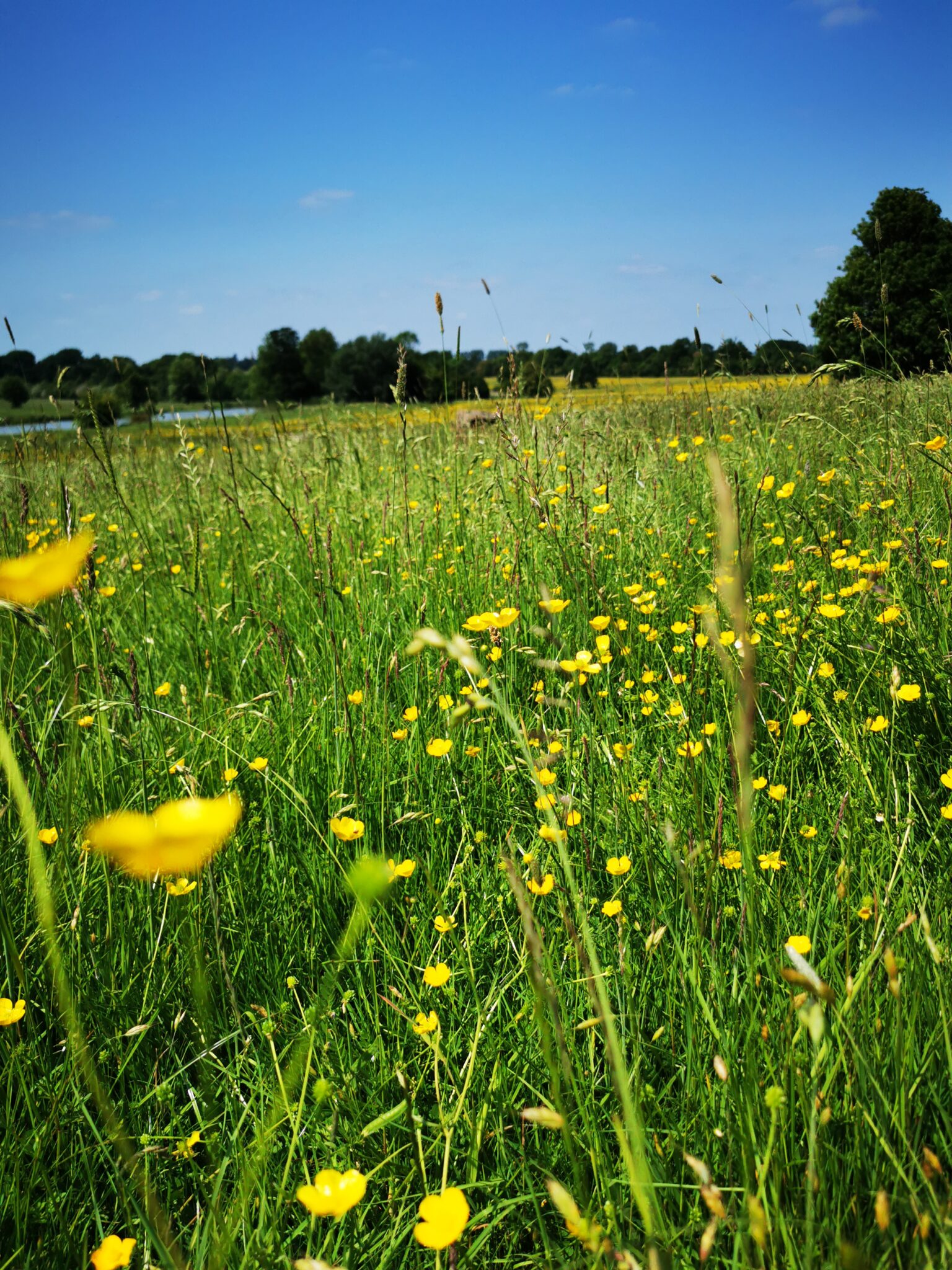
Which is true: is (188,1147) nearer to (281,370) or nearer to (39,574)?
(39,574)

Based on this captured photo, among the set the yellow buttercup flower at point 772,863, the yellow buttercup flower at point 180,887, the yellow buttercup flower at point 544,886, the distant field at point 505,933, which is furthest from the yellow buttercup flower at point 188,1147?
the yellow buttercup flower at point 772,863

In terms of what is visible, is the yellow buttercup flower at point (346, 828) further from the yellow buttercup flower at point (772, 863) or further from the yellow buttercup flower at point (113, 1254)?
the yellow buttercup flower at point (772, 863)

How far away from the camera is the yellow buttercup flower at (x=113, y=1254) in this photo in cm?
72

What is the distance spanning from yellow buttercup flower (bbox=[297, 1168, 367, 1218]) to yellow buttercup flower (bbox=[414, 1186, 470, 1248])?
2.6 inches

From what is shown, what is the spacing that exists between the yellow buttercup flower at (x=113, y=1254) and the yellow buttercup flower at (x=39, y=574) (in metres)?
0.67

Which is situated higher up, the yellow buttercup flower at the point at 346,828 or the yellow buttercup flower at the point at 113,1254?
the yellow buttercup flower at the point at 346,828

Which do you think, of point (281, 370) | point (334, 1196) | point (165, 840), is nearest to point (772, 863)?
point (334, 1196)

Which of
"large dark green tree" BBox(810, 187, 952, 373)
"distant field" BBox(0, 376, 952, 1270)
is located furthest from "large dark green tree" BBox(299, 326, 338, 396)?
"distant field" BBox(0, 376, 952, 1270)

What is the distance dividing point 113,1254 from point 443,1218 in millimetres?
349

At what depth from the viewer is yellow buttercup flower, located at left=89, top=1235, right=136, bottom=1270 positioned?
719 mm

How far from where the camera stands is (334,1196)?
0.65 meters

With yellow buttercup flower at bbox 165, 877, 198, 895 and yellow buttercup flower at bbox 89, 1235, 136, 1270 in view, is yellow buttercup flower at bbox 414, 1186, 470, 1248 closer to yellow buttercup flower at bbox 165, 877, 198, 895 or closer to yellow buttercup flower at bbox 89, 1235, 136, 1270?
yellow buttercup flower at bbox 89, 1235, 136, 1270

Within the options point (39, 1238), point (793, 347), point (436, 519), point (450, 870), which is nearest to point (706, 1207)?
point (450, 870)

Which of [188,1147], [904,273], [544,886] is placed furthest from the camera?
[904,273]
